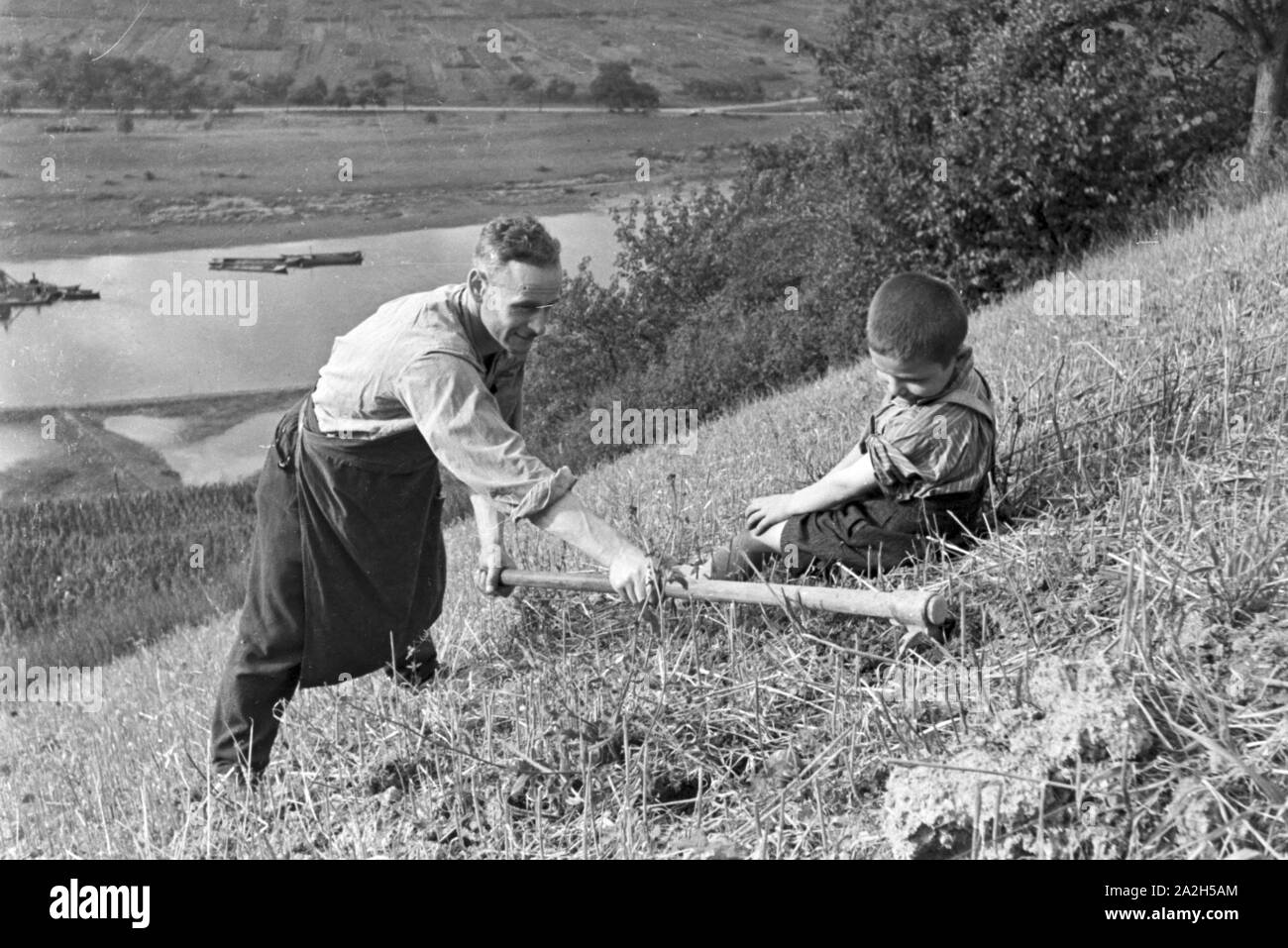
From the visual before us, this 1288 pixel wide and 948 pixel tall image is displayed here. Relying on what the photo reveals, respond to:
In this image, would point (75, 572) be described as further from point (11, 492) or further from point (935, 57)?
point (935, 57)

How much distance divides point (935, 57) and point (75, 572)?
37352 millimetres

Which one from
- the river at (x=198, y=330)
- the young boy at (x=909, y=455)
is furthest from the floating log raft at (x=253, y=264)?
the young boy at (x=909, y=455)

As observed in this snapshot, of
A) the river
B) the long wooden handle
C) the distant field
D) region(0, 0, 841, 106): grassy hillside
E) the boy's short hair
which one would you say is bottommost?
the river

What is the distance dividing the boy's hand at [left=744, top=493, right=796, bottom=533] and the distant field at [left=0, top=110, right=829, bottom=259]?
65.7 m

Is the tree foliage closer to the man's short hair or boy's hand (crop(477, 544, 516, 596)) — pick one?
boy's hand (crop(477, 544, 516, 596))

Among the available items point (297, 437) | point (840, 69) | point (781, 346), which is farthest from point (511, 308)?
point (781, 346)

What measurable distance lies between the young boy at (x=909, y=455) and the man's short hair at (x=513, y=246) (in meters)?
0.89

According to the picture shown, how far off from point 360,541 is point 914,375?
5.75 ft

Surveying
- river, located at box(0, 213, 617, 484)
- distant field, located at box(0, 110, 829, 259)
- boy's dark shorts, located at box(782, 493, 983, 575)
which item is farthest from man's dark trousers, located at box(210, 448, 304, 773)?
distant field, located at box(0, 110, 829, 259)

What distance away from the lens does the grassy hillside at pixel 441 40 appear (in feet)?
257

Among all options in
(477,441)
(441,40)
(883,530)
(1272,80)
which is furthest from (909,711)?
(441,40)

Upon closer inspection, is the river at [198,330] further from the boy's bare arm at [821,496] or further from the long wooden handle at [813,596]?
the long wooden handle at [813,596]

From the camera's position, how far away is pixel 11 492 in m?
63.4

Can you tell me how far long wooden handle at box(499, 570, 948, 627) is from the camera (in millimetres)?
3270
